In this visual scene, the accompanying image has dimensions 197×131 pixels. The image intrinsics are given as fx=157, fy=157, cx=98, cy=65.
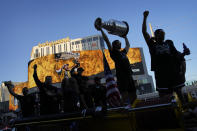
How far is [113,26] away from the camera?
11.4ft

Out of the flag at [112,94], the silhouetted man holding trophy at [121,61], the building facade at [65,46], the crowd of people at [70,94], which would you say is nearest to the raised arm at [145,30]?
the silhouetted man holding trophy at [121,61]

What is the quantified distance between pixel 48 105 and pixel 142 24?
9.92 feet

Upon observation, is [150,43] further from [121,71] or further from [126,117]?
[126,117]

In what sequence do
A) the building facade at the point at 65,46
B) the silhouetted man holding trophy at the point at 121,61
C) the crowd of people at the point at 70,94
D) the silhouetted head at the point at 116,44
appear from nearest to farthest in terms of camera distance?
the silhouetted man holding trophy at the point at 121,61
the silhouetted head at the point at 116,44
the crowd of people at the point at 70,94
the building facade at the point at 65,46

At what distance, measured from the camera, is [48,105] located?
13.5 feet

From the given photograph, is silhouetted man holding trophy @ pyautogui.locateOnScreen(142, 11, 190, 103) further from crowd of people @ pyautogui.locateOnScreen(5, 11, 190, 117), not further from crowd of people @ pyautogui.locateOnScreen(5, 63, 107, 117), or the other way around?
crowd of people @ pyautogui.locateOnScreen(5, 63, 107, 117)

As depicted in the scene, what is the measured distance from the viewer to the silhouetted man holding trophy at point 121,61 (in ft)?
10.7

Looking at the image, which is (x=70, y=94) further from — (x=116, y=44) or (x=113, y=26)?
(x=113, y=26)

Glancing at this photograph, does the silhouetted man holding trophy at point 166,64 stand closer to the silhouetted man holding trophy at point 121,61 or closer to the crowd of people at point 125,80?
the crowd of people at point 125,80

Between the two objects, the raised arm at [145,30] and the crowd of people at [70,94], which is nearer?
the raised arm at [145,30]

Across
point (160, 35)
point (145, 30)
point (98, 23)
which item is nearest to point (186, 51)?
point (160, 35)

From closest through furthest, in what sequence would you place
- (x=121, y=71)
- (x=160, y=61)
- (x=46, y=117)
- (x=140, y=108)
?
1. (x=140, y=108)
2. (x=46, y=117)
3. (x=160, y=61)
4. (x=121, y=71)

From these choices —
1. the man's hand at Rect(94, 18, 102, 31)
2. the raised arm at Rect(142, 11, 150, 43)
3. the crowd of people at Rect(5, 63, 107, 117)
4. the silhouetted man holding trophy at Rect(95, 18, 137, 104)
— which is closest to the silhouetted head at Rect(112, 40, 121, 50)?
the silhouetted man holding trophy at Rect(95, 18, 137, 104)

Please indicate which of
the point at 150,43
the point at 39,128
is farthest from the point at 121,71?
the point at 39,128
